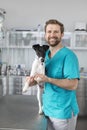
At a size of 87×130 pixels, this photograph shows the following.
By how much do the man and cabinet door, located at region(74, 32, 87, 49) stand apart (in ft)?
9.01

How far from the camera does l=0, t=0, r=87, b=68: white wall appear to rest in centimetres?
445

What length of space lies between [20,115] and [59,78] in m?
0.41

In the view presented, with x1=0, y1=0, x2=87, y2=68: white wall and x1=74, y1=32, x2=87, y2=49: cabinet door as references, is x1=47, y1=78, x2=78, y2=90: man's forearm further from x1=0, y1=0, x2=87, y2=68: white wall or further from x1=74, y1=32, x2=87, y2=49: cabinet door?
x1=0, y1=0, x2=87, y2=68: white wall

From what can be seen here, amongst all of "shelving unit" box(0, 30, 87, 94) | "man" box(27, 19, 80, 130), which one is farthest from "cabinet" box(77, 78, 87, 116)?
"man" box(27, 19, 80, 130)

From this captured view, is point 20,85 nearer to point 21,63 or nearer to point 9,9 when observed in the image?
point 21,63

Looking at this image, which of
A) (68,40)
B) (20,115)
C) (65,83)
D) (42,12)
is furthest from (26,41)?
(65,83)

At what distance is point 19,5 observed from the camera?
14.7 feet

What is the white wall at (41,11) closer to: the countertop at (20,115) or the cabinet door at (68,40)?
the cabinet door at (68,40)

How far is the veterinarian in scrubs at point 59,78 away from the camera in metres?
1.48

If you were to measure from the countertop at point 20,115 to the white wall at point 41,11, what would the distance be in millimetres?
2668

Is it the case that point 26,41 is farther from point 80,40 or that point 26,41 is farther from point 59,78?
point 59,78

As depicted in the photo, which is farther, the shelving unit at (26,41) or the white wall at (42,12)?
the white wall at (42,12)

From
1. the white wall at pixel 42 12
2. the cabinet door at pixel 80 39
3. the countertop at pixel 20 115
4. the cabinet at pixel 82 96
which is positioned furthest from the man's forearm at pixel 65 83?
the white wall at pixel 42 12

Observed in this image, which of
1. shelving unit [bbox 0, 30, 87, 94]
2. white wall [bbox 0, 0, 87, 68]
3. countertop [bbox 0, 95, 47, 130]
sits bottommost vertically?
countertop [bbox 0, 95, 47, 130]
